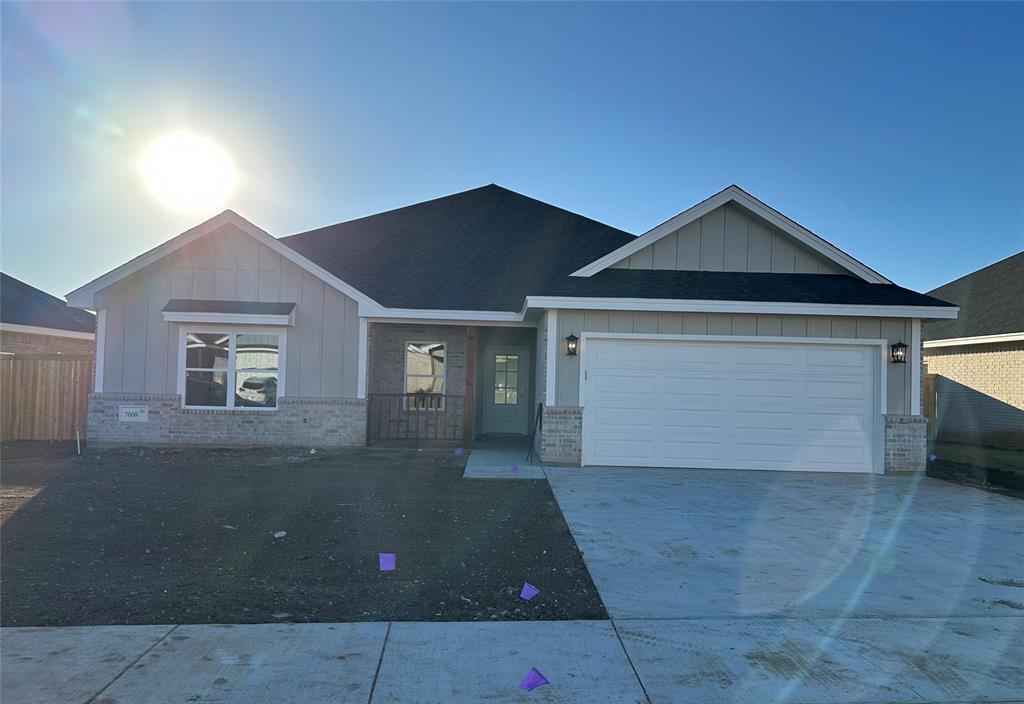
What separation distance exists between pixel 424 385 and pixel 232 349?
13.8 feet

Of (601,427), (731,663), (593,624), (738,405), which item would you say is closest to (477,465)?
(601,427)

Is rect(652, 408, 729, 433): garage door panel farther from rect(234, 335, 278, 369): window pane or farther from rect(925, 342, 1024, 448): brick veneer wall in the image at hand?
rect(925, 342, 1024, 448): brick veneer wall

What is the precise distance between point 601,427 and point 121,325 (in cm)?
932

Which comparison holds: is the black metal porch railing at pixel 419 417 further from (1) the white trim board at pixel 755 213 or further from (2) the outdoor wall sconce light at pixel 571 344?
(1) the white trim board at pixel 755 213

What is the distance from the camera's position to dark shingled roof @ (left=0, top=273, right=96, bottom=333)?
1780cm

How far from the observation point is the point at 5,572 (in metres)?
5.48

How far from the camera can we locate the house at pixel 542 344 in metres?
11.3

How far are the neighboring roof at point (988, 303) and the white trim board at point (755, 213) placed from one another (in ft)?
21.3

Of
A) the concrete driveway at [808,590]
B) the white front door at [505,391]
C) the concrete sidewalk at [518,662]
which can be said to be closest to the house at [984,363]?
the concrete driveway at [808,590]

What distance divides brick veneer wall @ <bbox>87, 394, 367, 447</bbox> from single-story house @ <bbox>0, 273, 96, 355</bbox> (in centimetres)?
528

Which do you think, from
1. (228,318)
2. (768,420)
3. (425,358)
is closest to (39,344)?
(228,318)

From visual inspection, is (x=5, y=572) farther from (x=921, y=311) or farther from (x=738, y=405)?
(x=921, y=311)

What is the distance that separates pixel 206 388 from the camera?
43.5 feet

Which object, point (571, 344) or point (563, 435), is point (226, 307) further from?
point (563, 435)
